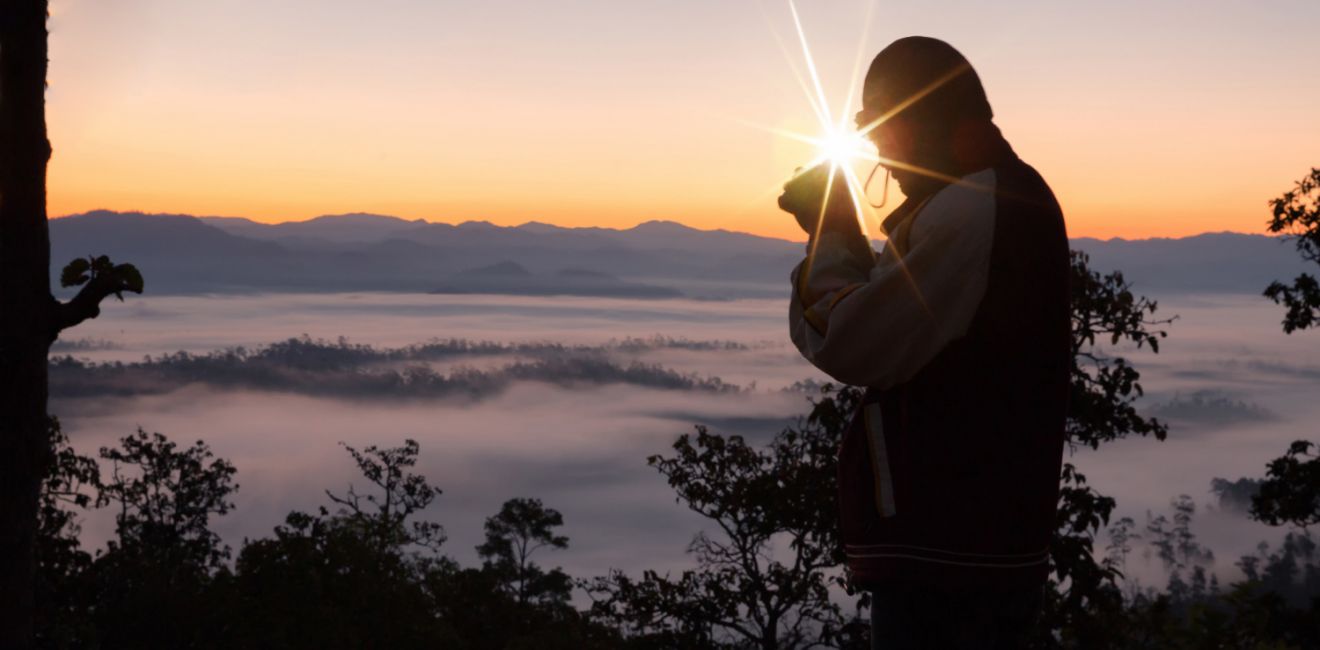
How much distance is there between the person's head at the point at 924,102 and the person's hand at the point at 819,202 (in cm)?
16

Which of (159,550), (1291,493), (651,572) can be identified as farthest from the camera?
(159,550)

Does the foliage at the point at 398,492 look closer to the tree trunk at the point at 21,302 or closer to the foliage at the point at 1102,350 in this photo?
the foliage at the point at 1102,350

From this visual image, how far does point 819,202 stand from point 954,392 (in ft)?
2.01

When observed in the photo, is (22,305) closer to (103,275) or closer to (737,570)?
(103,275)

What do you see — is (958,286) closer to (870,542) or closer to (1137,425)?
(870,542)

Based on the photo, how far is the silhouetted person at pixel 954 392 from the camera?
228cm

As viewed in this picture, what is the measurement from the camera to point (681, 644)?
20375mm

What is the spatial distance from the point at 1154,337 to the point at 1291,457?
11.4 m

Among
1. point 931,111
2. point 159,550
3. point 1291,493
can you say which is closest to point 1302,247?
point 1291,493

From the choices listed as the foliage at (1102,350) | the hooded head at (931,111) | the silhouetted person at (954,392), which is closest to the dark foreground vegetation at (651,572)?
the foliage at (1102,350)

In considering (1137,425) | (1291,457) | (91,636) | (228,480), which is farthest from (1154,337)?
(228,480)

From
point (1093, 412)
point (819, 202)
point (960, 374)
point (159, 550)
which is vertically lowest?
point (159, 550)

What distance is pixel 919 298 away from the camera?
2.27 meters

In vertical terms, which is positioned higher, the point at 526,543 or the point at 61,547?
the point at 61,547
